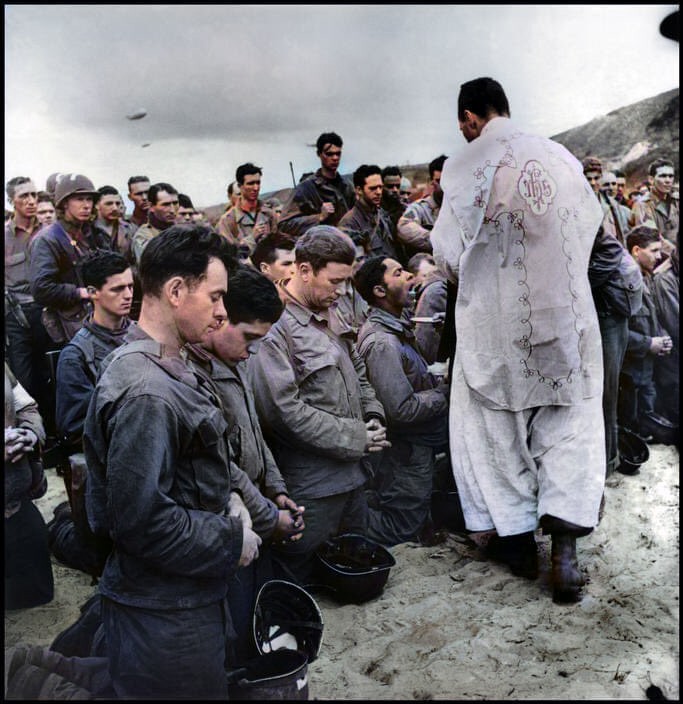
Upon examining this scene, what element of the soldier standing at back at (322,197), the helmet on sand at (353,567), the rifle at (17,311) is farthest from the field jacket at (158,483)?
the soldier standing at back at (322,197)

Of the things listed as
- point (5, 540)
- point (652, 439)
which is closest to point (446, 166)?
point (5, 540)

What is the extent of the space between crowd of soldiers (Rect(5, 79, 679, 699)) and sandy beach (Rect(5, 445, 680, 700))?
0.43 ft

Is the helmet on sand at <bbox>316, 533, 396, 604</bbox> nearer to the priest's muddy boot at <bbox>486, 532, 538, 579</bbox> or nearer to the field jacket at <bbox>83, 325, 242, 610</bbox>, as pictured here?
the priest's muddy boot at <bbox>486, 532, 538, 579</bbox>

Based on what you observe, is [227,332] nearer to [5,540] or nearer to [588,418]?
[5,540]

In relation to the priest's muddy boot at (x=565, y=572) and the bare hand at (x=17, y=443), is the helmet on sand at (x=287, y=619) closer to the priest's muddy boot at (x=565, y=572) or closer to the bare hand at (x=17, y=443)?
the bare hand at (x=17, y=443)

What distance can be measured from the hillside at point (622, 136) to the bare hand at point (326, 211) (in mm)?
292

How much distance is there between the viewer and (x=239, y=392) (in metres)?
3.04

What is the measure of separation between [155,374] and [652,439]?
4.56 meters

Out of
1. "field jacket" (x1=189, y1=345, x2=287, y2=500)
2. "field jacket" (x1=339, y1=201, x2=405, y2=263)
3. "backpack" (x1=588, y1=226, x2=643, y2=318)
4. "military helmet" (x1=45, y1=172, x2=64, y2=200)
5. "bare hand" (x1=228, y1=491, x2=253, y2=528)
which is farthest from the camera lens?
"field jacket" (x1=339, y1=201, x2=405, y2=263)

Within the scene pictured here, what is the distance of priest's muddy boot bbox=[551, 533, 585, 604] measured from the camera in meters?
3.42

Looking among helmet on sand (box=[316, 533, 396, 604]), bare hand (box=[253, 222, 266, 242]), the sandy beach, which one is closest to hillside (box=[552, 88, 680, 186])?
bare hand (box=[253, 222, 266, 242])

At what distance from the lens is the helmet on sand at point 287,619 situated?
2836 millimetres

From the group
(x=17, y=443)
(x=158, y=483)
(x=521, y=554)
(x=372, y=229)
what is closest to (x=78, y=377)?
(x=17, y=443)

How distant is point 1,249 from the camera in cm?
267
